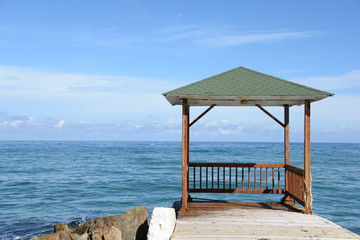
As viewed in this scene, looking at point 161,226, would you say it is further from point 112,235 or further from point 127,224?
point 127,224

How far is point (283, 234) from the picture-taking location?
6.52m

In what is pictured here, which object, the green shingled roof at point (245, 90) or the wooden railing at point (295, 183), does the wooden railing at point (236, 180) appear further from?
the green shingled roof at point (245, 90)

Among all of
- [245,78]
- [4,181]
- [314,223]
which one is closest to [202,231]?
[314,223]

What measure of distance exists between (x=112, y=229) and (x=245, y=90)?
13.4 feet

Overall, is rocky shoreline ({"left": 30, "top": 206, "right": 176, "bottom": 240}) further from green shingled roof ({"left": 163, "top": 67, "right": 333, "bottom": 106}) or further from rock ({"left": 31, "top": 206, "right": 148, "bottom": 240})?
green shingled roof ({"left": 163, "top": 67, "right": 333, "bottom": 106})

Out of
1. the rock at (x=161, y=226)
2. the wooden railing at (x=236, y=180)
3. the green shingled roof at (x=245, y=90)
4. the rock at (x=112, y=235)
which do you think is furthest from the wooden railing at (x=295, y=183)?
the rock at (x=112, y=235)

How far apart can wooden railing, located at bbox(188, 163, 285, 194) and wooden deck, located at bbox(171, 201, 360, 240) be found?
0.79 metres

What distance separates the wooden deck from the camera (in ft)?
21.0

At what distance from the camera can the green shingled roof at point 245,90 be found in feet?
26.0

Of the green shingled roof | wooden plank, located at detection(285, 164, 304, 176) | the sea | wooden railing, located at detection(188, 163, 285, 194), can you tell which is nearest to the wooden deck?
wooden railing, located at detection(188, 163, 285, 194)

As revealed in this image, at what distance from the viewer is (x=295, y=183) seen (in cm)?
909

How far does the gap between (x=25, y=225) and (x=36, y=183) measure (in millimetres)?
12743

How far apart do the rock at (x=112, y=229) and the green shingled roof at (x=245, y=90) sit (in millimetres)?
2925

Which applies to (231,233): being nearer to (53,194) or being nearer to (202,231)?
(202,231)
